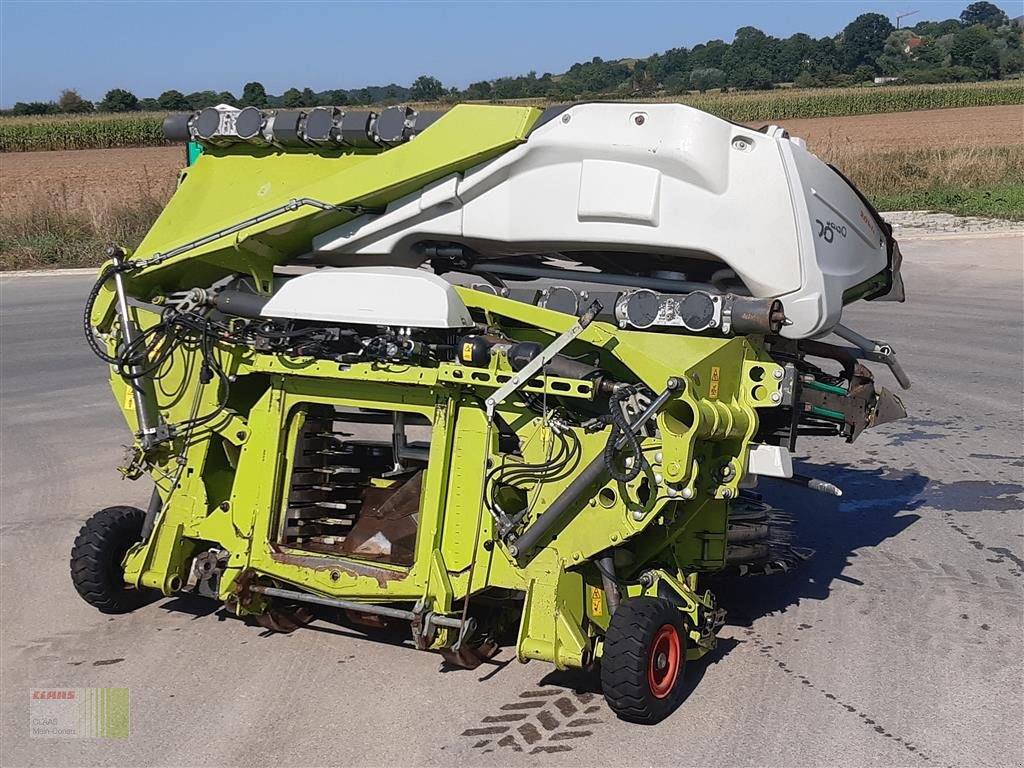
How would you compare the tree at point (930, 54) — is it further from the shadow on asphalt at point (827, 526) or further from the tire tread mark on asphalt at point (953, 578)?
the tire tread mark on asphalt at point (953, 578)

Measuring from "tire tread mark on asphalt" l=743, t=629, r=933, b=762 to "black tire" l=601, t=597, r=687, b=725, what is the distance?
692mm

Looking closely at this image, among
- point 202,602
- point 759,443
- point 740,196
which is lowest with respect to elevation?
point 202,602

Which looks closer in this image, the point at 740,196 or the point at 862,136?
the point at 740,196

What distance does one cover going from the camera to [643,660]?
208 inches

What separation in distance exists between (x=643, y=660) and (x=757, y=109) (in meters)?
45.6

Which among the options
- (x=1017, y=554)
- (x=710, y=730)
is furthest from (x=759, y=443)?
(x=1017, y=554)

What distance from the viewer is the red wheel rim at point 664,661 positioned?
17.7 feet

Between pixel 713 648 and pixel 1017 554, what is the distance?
2653 mm

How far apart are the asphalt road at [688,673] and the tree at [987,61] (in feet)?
232

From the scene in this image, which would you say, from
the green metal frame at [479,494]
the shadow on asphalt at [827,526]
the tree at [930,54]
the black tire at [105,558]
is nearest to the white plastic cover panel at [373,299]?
the green metal frame at [479,494]

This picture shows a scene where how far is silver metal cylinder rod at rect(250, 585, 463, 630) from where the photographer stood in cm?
573

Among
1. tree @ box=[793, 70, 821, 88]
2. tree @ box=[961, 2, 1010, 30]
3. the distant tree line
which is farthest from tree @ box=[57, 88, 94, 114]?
tree @ box=[961, 2, 1010, 30]

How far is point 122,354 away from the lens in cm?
666

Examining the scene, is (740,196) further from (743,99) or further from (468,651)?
(743,99)
